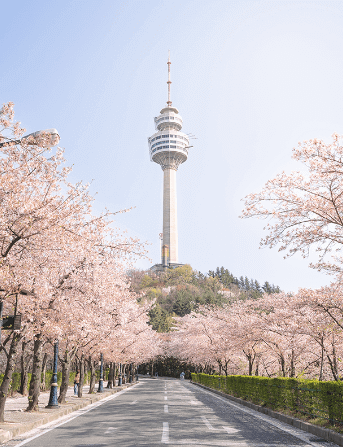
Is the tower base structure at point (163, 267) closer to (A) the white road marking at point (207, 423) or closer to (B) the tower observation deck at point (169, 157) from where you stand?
(B) the tower observation deck at point (169, 157)

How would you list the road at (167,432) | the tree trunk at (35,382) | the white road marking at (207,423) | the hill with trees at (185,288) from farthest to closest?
1. the hill with trees at (185,288)
2. the tree trunk at (35,382)
3. the white road marking at (207,423)
4. the road at (167,432)

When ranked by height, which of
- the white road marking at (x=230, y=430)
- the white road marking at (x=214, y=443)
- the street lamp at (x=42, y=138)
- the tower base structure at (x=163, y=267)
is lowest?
the white road marking at (x=230, y=430)

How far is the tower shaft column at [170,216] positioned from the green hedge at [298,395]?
122 meters

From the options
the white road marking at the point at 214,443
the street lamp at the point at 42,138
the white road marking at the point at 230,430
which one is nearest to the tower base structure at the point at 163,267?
the white road marking at the point at 230,430

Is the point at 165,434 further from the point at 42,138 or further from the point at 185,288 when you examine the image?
the point at 185,288

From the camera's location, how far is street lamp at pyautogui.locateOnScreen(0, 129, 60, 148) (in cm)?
891

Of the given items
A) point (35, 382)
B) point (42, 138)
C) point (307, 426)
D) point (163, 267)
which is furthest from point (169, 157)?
point (42, 138)

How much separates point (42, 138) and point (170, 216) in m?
136

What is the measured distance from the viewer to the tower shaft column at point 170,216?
145 meters

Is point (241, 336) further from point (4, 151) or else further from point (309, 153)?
point (4, 151)

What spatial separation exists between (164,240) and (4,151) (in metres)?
139

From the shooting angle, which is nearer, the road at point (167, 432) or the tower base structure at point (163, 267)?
the road at point (167, 432)

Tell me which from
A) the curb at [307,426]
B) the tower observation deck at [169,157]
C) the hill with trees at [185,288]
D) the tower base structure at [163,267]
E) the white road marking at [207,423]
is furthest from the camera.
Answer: the tower base structure at [163,267]

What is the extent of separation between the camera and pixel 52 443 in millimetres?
8922
